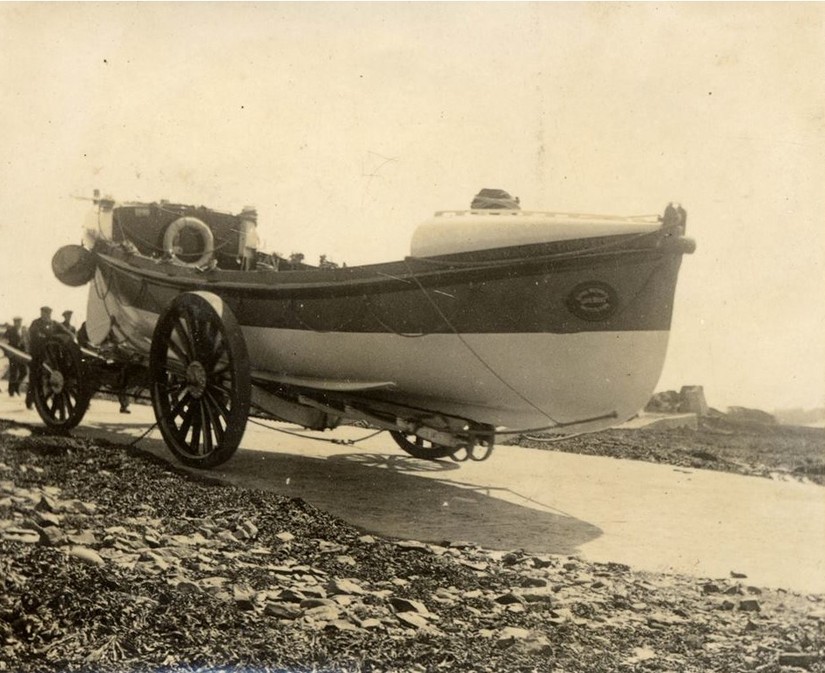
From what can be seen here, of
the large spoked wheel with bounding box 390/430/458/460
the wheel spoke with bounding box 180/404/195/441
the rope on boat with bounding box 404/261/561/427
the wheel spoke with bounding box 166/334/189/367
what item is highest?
the rope on boat with bounding box 404/261/561/427

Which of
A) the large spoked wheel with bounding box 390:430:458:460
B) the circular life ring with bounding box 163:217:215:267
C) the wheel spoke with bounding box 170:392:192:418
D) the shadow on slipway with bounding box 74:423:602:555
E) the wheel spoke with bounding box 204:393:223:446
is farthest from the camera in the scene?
the circular life ring with bounding box 163:217:215:267

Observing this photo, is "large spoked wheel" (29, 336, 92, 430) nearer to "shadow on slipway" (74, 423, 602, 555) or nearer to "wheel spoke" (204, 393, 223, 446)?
"shadow on slipway" (74, 423, 602, 555)

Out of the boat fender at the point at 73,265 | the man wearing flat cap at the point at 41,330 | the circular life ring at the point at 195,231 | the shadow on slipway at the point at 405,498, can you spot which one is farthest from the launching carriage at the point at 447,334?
the man wearing flat cap at the point at 41,330

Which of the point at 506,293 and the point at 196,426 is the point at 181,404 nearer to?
the point at 196,426

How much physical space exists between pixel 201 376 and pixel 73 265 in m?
3.00

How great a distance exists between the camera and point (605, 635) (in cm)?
345

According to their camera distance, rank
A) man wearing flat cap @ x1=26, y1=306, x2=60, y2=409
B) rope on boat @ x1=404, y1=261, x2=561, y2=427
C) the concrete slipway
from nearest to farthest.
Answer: the concrete slipway < rope on boat @ x1=404, y1=261, x2=561, y2=427 < man wearing flat cap @ x1=26, y1=306, x2=60, y2=409

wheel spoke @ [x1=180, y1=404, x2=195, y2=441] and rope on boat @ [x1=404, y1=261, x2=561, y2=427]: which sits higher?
rope on boat @ [x1=404, y1=261, x2=561, y2=427]

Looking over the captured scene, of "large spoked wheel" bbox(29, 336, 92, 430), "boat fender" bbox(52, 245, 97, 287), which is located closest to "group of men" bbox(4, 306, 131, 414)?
"large spoked wheel" bbox(29, 336, 92, 430)

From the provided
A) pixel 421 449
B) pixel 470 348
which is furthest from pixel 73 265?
pixel 470 348

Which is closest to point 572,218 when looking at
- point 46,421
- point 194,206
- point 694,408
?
point 194,206

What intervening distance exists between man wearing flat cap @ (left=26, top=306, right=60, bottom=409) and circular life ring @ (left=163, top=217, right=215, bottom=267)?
1.40 meters

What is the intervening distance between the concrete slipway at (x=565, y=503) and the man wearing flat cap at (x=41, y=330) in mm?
919

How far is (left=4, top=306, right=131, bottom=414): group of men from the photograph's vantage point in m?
7.95
